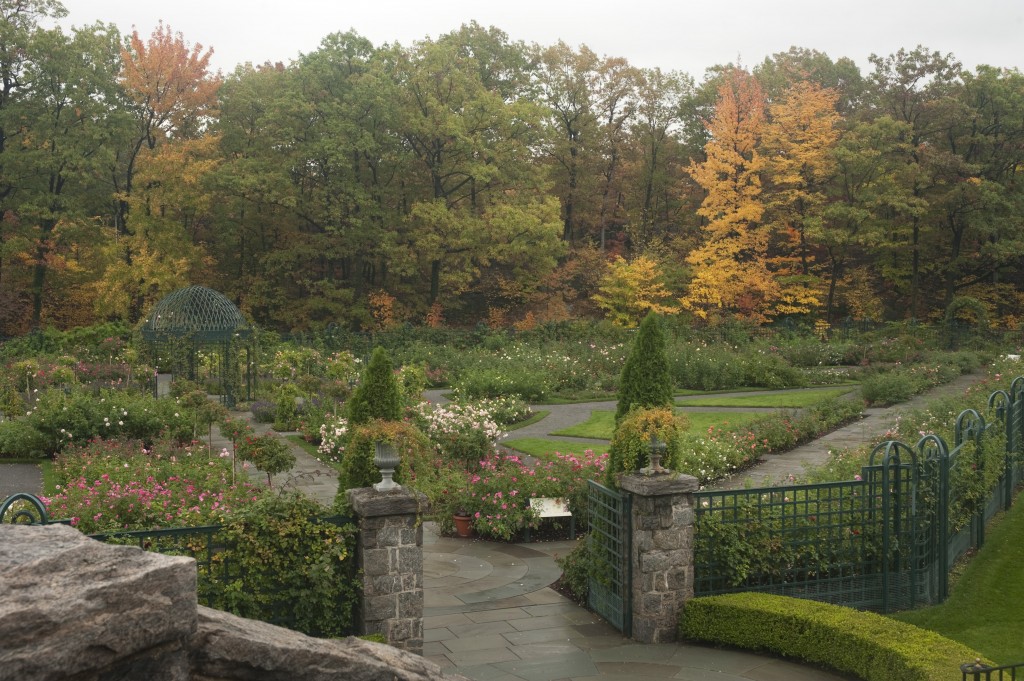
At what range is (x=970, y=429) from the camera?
1173 cm

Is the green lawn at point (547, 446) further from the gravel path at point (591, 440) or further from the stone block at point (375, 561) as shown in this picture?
the stone block at point (375, 561)

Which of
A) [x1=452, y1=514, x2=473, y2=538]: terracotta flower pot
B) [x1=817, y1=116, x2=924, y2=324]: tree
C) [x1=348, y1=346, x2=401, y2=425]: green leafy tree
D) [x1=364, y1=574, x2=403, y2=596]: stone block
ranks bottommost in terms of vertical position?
[x1=452, y1=514, x2=473, y2=538]: terracotta flower pot

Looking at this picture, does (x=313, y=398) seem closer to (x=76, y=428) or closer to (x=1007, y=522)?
(x=76, y=428)

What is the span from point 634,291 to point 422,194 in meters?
10.5

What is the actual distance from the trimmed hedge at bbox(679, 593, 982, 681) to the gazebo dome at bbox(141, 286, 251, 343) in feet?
59.7

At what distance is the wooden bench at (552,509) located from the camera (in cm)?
1268

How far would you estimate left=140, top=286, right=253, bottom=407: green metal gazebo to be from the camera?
24453 millimetres

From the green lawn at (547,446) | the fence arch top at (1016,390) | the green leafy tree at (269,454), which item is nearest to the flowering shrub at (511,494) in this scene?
the green leafy tree at (269,454)

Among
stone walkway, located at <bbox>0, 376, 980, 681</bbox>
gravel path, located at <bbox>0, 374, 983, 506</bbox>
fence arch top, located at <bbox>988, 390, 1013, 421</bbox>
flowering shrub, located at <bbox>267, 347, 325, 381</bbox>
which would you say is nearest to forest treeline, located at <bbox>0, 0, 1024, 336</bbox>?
flowering shrub, located at <bbox>267, 347, 325, 381</bbox>

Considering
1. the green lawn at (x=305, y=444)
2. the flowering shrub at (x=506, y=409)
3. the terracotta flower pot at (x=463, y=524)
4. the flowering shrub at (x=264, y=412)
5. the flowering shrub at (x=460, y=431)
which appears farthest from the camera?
the flowering shrub at (x=264, y=412)

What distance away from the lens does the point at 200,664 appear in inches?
192

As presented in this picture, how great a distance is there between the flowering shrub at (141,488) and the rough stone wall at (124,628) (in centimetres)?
312

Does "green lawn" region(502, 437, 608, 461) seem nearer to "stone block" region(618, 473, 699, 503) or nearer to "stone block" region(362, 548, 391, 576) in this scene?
"stone block" region(618, 473, 699, 503)

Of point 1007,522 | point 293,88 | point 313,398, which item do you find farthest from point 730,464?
point 293,88
